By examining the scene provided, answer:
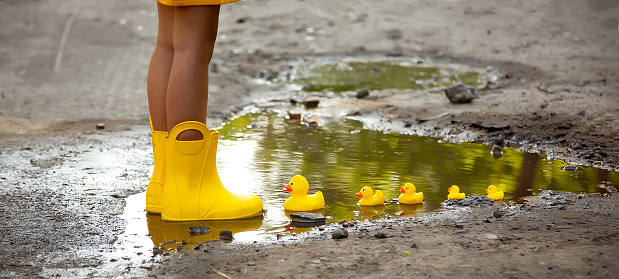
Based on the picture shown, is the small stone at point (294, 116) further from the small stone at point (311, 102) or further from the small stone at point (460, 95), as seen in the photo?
the small stone at point (460, 95)

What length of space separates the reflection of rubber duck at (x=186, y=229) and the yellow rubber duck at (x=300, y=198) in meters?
0.17

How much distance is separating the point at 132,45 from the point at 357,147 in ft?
16.9

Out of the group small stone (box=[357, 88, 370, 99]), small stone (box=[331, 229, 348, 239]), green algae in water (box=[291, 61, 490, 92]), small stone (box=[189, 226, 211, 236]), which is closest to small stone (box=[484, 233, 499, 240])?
small stone (box=[331, 229, 348, 239])

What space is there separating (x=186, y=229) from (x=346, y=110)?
3.07 m

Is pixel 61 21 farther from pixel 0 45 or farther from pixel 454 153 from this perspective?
pixel 454 153

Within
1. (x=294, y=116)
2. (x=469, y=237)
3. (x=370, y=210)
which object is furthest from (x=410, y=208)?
(x=294, y=116)

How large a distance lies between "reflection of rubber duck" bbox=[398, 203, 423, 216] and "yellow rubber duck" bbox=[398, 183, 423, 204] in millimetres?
17

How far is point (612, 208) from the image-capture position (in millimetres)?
2838

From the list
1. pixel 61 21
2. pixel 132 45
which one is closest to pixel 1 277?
pixel 132 45

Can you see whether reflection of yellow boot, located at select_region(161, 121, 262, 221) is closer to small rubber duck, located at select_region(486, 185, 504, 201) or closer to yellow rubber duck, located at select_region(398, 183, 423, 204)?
yellow rubber duck, located at select_region(398, 183, 423, 204)

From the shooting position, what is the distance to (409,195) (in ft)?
9.79

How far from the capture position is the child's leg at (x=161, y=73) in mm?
2859

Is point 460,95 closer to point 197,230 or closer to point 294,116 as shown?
point 294,116

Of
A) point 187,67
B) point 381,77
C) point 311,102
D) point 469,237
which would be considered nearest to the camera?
point 469,237
